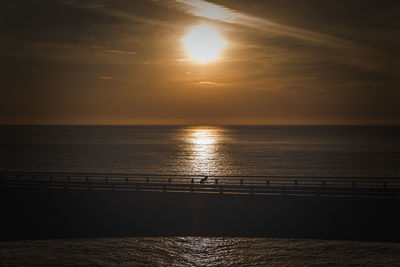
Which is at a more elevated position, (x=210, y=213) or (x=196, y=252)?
(x=210, y=213)

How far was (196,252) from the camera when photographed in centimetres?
2102

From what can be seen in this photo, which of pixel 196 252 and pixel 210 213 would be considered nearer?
pixel 196 252

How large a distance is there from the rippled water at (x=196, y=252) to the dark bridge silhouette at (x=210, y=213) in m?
0.76

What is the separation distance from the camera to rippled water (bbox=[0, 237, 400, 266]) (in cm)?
1969

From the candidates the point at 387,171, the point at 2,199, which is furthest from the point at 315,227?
the point at 387,171

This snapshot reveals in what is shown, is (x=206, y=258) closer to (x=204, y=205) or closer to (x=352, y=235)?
(x=204, y=205)

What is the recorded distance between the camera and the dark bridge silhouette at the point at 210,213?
21047 mm

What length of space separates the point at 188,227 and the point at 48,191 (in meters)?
10.5

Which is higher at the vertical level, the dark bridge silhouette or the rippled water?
the dark bridge silhouette

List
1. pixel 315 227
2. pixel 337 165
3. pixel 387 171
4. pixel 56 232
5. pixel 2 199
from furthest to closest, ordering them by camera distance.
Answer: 1. pixel 337 165
2. pixel 387 171
3. pixel 2 199
4. pixel 56 232
5. pixel 315 227

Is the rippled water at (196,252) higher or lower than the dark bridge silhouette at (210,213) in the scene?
lower

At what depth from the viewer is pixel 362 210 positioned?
21.3m

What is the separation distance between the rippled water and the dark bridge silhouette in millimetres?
758

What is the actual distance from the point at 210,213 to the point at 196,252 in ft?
8.38
